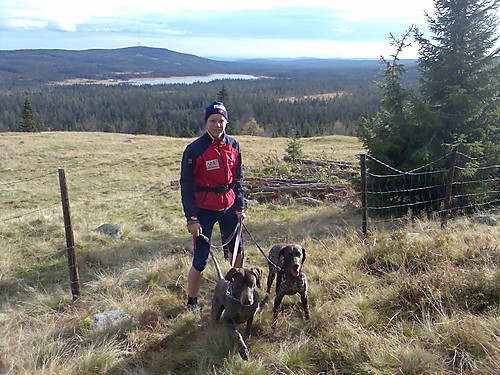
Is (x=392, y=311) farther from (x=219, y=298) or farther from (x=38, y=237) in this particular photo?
(x=38, y=237)

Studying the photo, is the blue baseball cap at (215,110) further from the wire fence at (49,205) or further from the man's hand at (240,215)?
the wire fence at (49,205)

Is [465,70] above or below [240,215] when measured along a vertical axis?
above

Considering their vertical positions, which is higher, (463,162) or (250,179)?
(463,162)

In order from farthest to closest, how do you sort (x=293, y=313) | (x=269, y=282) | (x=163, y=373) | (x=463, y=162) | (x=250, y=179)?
1. (x=250, y=179)
2. (x=463, y=162)
3. (x=269, y=282)
4. (x=293, y=313)
5. (x=163, y=373)

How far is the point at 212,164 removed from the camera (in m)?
3.45

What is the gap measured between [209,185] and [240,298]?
121cm

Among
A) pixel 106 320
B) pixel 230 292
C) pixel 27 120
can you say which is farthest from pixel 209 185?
pixel 27 120

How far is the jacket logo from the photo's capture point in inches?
135

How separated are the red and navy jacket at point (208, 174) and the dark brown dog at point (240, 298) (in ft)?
2.59

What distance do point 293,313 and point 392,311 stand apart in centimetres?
95

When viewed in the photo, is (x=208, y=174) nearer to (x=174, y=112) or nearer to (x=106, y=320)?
(x=106, y=320)

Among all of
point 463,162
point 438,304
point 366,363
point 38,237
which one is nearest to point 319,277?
point 438,304

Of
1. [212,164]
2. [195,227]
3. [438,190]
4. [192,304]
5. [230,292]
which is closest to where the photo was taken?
[230,292]

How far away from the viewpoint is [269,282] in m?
3.91
